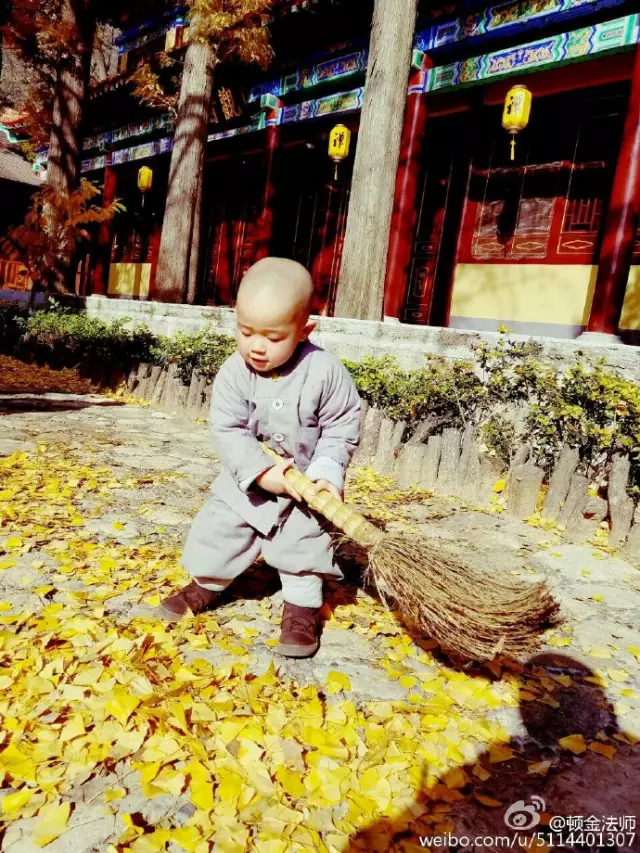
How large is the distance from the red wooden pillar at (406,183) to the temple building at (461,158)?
21 millimetres

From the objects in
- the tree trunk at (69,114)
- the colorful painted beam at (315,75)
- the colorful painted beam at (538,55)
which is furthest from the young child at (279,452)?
the tree trunk at (69,114)

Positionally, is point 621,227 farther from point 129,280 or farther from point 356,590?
point 129,280

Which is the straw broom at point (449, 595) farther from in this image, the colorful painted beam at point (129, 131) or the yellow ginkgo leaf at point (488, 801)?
the colorful painted beam at point (129, 131)

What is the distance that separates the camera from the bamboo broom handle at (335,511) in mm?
1867

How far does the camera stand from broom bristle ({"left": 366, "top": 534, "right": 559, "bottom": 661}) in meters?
1.84

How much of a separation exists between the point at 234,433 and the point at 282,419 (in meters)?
0.18

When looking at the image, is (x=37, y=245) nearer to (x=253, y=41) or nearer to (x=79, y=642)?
(x=253, y=41)

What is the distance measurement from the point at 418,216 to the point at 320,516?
8.36 metres

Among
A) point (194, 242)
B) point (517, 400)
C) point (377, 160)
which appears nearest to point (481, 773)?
point (517, 400)

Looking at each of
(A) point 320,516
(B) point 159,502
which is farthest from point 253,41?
(A) point 320,516

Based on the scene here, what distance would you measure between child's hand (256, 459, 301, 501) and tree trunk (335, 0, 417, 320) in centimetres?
475

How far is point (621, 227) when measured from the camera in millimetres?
6234

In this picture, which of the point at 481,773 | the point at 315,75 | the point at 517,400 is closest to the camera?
the point at 481,773

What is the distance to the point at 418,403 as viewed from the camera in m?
4.76
